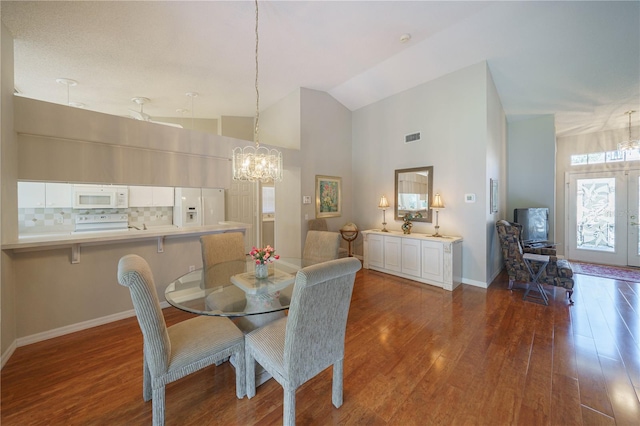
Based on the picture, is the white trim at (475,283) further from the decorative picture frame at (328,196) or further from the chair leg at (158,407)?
the chair leg at (158,407)

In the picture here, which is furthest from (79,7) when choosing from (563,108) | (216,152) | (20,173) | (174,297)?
(563,108)

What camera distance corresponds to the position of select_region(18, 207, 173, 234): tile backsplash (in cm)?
374

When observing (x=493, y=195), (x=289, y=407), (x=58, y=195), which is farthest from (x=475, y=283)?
(x=58, y=195)

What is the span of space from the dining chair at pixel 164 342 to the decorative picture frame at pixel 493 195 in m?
4.36

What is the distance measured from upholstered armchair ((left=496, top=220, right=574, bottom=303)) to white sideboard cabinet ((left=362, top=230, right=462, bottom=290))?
625mm

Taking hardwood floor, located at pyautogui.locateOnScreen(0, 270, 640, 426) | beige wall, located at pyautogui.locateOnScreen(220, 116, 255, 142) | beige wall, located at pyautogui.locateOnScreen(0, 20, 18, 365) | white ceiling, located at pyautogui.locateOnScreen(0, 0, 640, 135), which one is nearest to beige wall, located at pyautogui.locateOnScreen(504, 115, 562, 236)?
white ceiling, located at pyautogui.locateOnScreen(0, 0, 640, 135)

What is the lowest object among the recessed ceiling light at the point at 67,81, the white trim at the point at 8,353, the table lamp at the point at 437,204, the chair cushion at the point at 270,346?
the white trim at the point at 8,353

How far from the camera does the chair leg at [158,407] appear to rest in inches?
54.6

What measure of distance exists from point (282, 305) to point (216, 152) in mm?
3003

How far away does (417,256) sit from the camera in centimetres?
420

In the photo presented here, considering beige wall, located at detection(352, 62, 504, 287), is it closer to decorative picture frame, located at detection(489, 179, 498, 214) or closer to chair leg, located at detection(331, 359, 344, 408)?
decorative picture frame, located at detection(489, 179, 498, 214)

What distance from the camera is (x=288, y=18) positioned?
2.79m

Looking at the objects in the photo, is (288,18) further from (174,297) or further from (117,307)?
(117,307)

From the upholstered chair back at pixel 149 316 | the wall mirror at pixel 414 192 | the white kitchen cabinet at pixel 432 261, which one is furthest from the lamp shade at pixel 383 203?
the upholstered chair back at pixel 149 316
